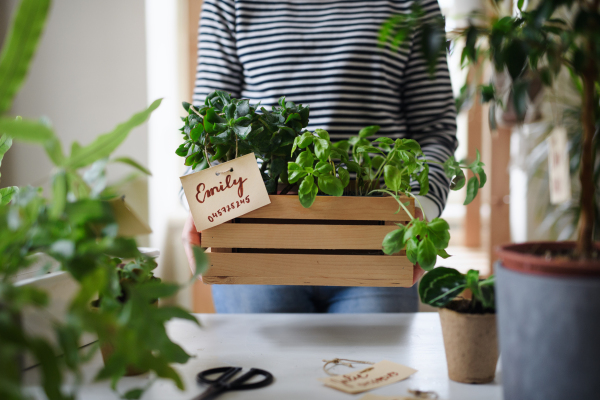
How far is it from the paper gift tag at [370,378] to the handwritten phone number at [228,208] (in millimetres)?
293

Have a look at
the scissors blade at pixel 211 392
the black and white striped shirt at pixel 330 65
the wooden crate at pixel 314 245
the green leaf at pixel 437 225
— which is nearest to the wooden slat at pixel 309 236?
the wooden crate at pixel 314 245

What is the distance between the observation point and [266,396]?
21.8 inches

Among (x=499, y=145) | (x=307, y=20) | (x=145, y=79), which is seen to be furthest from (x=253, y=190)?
(x=499, y=145)

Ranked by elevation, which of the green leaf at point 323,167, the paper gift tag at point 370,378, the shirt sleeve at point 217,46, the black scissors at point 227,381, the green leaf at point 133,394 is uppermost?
the shirt sleeve at point 217,46

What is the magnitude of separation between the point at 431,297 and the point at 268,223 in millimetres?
302

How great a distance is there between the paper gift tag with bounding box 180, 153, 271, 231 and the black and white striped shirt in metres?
0.49

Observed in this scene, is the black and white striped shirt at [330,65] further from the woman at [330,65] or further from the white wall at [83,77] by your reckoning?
the white wall at [83,77]

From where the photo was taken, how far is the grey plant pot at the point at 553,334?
15.2 inches

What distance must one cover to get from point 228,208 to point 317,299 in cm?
43

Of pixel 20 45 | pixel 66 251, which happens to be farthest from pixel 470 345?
pixel 20 45

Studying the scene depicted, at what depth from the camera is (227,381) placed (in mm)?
583

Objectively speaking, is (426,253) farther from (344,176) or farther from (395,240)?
(344,176)

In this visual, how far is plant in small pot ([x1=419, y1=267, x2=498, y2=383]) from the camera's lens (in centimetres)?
56

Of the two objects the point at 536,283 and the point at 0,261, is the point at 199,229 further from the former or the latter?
the point at 536,283
